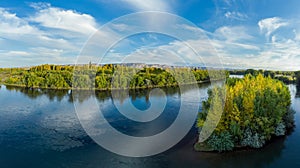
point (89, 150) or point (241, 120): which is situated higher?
point (241, 120)

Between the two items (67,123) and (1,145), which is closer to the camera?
(1,145)

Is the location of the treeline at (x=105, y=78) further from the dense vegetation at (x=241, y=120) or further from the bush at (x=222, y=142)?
the bush at (x=222, y=142)

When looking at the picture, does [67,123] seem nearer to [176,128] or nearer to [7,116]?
[7,116]

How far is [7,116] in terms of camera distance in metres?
20.1

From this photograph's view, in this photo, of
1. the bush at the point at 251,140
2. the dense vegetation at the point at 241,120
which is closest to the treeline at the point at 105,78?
the dense vegetation at the point at 241,120

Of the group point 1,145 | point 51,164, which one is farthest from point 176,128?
point 1,145

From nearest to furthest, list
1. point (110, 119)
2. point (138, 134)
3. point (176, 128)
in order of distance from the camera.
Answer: point (138, 134), point (176, 128), point (110, 119)

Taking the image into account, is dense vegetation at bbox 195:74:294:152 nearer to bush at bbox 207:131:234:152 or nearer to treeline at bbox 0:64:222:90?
bush at bbox 207:131:234:152

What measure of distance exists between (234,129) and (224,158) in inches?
68.2

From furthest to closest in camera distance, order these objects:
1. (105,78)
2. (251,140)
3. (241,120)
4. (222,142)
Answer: (105,78) → (241,120) → (251,140) → (222,142)

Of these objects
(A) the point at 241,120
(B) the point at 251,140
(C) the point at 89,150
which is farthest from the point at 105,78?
(B) the point at 251,140

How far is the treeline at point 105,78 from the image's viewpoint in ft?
127

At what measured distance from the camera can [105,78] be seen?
40375 mm

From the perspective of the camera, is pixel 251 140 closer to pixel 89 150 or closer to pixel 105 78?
pixel 89 150
